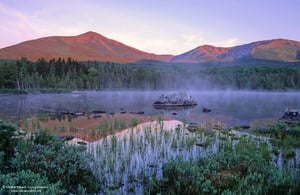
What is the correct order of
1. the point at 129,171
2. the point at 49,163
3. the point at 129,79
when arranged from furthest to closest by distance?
the point at 129,79, the point at 129,171, the point at 49,163

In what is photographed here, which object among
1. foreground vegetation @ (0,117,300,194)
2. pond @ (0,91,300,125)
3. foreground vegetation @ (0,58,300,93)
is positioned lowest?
pond @ (0,91,300,125)

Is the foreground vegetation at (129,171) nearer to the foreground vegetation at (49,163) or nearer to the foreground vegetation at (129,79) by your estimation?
the foreground vegetation at (49,163)

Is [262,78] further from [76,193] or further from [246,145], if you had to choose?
[76,193]

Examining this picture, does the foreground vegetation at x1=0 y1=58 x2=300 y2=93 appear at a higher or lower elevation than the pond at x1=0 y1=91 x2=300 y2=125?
higher

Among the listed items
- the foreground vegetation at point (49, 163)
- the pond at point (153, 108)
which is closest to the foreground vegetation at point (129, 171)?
the foreground vegetation at point (49, 163)

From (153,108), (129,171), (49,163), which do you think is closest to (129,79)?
(153,108)

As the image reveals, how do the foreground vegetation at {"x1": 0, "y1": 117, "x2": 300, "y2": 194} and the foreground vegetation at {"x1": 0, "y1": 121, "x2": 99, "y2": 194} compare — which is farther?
the foreground vegetation at {"x1": 0, "y1": 121, "x2": 99, "y2": 194}

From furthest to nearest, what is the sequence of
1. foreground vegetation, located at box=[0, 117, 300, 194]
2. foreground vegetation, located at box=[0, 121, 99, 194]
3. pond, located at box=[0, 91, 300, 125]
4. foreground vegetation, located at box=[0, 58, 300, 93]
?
foreground vegetation, located at box=[0, 58, 300, 93] < pond, located at box=[0, 91, 300, 125] < foreground vegetation, located at box=[0, 121, 99, 194] < foreground vegetation, located at box=[0, 117, 300, 194]

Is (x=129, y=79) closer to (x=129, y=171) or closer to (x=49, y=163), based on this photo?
(x=129, y=171)

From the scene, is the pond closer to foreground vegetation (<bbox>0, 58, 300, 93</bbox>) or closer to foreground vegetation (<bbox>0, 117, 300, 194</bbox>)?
foreground vegetation (<bbox>0, 117, 300, 194</bbox>)

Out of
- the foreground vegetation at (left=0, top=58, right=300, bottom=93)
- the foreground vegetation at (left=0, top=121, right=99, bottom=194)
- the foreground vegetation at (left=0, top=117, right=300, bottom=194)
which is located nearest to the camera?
the foreground vegetation at (left=0, top=117, right=300, bottom=194)

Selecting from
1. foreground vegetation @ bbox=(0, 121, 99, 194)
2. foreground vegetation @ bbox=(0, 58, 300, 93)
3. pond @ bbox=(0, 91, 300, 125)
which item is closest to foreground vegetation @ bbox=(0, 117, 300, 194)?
foreground vegetation @ bbox=(0, 121, 99, 194)

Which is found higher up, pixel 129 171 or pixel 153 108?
pixel 129 171

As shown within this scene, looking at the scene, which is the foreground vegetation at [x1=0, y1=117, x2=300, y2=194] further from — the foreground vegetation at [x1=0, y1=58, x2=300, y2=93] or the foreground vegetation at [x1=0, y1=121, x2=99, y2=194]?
the foreground vegetation at [x1=0, y1=58, x2=300, y2=93]
